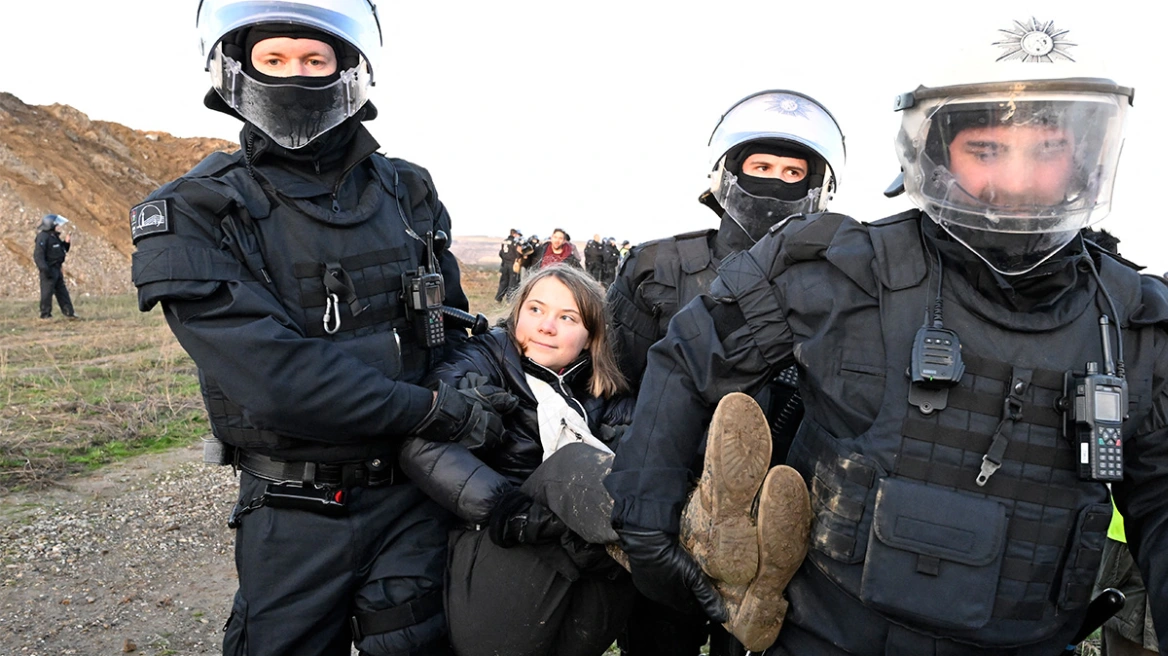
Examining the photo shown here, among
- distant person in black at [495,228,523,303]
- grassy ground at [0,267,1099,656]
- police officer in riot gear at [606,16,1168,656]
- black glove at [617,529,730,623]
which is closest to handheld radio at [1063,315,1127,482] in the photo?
police officer in riot gear at [606,16,1168,656]

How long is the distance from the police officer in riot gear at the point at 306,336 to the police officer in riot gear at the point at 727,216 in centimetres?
87

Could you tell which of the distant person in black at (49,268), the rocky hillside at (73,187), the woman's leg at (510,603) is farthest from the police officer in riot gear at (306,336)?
the rocky hillside at (73,187)

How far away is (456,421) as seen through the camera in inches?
93.5

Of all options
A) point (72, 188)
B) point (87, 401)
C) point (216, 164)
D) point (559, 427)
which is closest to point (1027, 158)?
point (559, 427)

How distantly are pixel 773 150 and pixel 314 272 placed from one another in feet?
5.81

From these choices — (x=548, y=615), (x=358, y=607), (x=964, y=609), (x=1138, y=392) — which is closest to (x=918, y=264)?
(x=1138, y=392)

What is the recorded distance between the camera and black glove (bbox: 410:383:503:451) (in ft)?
7.73

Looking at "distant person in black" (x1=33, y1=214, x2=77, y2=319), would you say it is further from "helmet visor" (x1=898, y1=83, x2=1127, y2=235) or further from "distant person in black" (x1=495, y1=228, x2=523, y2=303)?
"helmet visor" (x1=898, y1=83, x2=1127, y2=235)

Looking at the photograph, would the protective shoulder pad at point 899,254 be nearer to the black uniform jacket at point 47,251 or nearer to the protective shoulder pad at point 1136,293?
the protective shoulder pad at point 1136,293

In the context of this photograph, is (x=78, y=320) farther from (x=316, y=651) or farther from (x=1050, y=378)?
(x=1050, y=378)

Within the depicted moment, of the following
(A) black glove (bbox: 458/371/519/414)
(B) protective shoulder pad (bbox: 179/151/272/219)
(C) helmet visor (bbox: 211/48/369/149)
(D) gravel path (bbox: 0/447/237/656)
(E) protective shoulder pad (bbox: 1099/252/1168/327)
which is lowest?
(D) gravel path (bbox: 0/447/237/656)

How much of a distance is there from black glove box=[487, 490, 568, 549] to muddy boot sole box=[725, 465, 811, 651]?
522 mm

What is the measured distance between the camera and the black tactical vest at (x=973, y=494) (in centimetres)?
175

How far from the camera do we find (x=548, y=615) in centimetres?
232
